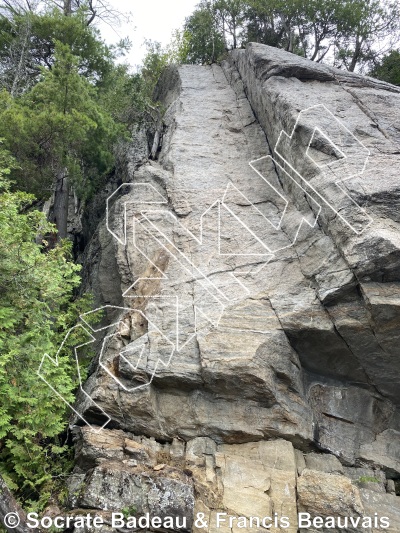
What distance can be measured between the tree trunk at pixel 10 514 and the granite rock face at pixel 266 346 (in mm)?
811

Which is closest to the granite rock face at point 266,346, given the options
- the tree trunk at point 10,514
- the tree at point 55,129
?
the tree trunk at point 10,514

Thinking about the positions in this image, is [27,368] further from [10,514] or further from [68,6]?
[68,6]

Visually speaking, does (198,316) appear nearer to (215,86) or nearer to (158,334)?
(158,334)

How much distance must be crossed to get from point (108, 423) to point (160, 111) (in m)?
10.6

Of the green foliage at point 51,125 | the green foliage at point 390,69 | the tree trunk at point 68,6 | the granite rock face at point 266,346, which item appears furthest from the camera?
the green foliage at point 390,69

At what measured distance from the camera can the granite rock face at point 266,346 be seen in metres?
6.95

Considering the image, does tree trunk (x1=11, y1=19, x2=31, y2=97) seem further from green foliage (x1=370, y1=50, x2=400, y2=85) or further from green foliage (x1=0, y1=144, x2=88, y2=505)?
green foliage (x1=370, y1=50, x2=400, y2=85)

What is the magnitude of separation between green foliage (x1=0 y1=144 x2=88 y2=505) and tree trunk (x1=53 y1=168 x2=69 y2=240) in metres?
3.59

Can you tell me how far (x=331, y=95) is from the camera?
10945 millimetres

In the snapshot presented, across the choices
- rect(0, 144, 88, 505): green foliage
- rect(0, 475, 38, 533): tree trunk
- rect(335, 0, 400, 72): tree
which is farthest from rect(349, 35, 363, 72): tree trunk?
rect(0, 475, 38, 533): tree trunk

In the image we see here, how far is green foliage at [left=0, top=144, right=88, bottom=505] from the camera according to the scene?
7.02 m
